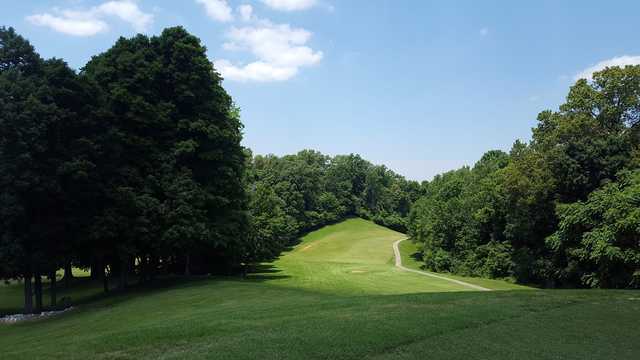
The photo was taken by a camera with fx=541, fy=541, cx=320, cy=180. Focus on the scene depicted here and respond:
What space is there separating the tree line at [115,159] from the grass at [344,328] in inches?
216

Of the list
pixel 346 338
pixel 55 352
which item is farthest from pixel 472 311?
pixel 55 352

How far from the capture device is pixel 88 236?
93.7 ft

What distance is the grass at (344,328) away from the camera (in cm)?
1202

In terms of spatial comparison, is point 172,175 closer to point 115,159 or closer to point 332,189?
point 115,159

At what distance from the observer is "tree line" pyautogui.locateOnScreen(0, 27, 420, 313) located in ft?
85.5

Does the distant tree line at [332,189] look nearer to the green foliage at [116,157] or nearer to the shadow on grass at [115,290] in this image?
the shadow on grass at [115,290]

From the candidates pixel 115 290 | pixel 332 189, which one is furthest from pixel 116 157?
pixel 332 189

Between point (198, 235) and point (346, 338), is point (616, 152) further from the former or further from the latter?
point (346, 338)

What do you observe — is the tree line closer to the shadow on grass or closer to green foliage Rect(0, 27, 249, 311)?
green foliage Rect(0, 27, 249, 311)

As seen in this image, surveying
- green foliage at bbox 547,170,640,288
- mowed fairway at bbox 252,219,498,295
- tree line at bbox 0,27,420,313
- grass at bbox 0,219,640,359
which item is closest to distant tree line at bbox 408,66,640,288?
green foliage at bbox 547,170,640,288

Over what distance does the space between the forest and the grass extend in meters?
6.11

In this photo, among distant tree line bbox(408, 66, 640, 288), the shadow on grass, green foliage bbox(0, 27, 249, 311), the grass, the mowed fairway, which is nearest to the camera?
the grass

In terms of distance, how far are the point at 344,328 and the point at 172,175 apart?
68.4ft

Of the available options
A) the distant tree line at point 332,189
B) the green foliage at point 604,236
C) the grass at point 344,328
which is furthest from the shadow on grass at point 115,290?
the distant tree line at point 332,189
